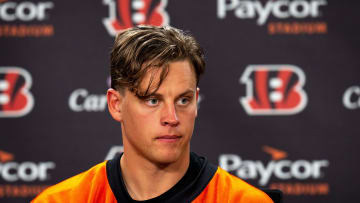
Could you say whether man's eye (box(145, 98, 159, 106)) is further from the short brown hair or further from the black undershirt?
the black undershirt

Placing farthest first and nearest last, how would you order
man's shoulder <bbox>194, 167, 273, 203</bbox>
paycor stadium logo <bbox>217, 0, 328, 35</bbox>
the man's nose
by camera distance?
1. paycor stadium logo <bbox>217, 0, 328, 35</bbox>
2. man's shoulder <bbox>194, 167, 273, 203</bbox>
3. the man's nose

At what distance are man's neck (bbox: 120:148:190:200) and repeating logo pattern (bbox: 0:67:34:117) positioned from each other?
1.47 meters

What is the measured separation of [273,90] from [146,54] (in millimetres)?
1554

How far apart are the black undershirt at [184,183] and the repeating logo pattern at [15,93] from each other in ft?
4.52

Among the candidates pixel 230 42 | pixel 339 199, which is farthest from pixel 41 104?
pixel 339 199

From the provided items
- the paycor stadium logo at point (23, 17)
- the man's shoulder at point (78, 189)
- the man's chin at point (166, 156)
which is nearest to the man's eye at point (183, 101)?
the man's chin at point (166, 156)

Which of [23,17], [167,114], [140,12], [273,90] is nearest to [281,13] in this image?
[273,90]

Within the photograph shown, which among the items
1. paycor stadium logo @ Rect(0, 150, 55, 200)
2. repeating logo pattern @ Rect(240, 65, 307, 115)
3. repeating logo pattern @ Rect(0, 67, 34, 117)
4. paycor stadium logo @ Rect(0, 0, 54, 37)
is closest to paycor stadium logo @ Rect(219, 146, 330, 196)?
repeating logo pattern @ Rect(240, 65, 307, 115)

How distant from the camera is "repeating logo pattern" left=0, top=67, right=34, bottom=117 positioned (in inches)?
112

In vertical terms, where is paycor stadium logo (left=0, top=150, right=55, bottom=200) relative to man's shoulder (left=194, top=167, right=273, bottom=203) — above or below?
below

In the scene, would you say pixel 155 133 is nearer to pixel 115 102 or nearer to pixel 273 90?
pixel 115 102

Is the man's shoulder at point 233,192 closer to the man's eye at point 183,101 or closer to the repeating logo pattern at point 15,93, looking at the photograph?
the man's eye at point 183,101

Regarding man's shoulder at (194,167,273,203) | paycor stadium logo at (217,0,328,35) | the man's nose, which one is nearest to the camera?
the man's nose

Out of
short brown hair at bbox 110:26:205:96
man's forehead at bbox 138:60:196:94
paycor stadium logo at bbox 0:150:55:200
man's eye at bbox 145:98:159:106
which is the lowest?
paycor stadium logo at bbox 0:150:55:200
